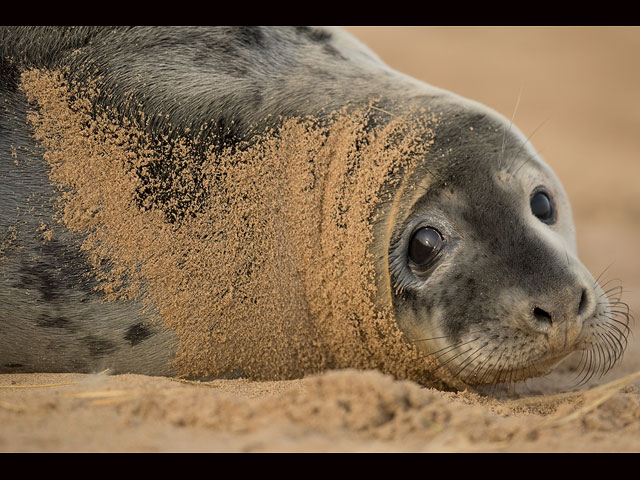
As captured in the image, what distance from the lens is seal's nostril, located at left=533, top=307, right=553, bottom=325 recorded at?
2.68 metres

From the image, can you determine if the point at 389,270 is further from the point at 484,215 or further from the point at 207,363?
the point at 207,363

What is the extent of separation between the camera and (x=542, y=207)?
3.22 m

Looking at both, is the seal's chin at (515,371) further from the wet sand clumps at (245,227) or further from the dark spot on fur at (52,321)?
the dark spot on fur at (52,321)

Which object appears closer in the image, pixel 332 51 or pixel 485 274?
pixel 485 274

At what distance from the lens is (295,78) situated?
332 cm

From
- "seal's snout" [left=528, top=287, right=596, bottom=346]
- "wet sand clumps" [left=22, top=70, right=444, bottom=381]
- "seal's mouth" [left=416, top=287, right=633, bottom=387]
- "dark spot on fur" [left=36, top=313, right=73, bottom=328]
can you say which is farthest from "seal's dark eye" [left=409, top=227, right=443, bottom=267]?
"dark spot on fur" [left=36, top=313, right=73, bottom=328]

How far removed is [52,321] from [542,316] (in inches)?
76.4

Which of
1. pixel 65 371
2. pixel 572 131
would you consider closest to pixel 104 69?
pixel 65 371

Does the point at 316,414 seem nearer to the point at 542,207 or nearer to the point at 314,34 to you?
the point at 542,207

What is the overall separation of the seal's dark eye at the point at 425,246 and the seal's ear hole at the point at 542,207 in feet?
1.75

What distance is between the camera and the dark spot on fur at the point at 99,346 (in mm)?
2900

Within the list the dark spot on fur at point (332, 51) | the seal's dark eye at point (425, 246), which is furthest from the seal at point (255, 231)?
the dark spot on fur at point (332, 51)

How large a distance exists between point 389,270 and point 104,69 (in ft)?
4.97

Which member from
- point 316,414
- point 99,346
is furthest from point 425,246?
point 99,346
